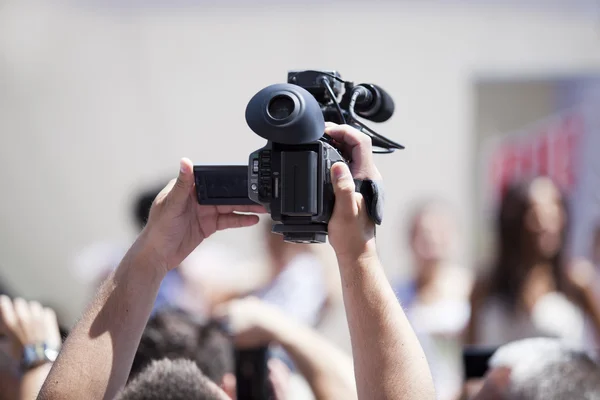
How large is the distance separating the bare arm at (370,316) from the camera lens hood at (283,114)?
5.0 inches

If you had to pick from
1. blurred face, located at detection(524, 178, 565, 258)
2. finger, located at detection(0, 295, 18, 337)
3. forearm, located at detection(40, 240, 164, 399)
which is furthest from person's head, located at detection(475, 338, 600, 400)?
blurred face, located at detection(524, 178, 565, 258)

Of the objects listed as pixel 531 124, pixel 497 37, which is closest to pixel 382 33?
pixel 497 37

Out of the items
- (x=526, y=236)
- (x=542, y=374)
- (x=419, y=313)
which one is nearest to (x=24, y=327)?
(x=542, y=374)

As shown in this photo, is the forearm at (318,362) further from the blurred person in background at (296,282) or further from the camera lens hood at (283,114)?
the blurred person in background at (296,282)

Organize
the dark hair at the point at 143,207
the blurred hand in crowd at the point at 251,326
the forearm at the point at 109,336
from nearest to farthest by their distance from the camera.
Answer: the forearm at the point at 109,336, the blurred hand in crowd at the point at 251,326, the dark hair at the point at 143,207

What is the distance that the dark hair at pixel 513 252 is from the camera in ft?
14.2

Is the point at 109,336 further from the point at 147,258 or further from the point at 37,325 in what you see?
the point at 37,325

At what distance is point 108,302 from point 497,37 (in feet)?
16.7

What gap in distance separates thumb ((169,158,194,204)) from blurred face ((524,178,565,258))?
263 cm

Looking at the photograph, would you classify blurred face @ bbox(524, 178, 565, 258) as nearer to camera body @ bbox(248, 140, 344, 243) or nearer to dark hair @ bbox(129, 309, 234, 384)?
dark hair @ bbox(129, 309, 234, 384)

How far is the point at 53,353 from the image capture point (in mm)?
2486

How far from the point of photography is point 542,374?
220 centimetres

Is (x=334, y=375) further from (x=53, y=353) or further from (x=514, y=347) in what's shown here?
(x=53, y=353)

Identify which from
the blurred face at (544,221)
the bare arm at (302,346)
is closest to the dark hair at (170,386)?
the bare arm at (302,346)
